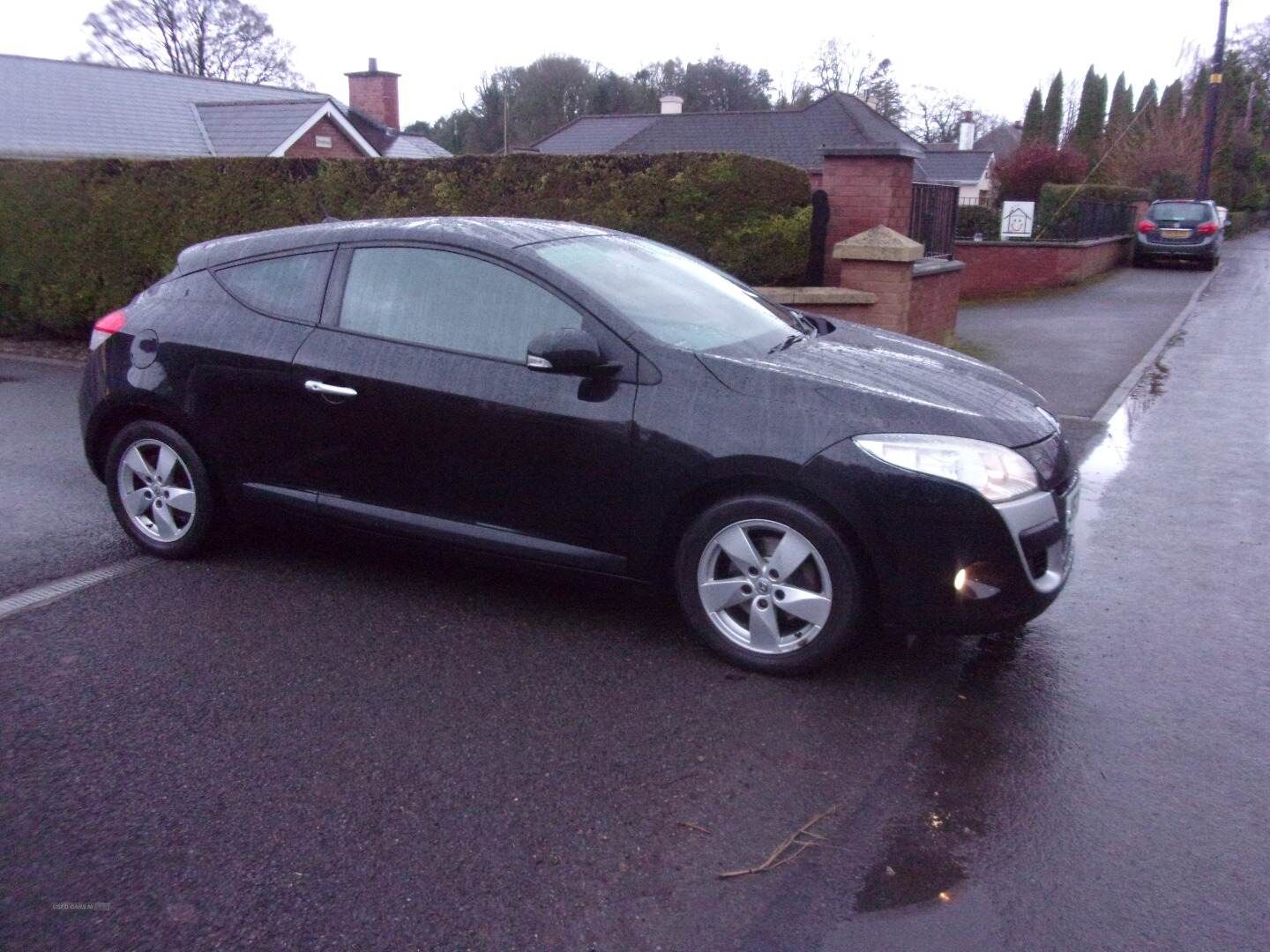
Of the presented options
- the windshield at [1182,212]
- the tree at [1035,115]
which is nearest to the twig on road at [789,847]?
the windshield at [1182,212]

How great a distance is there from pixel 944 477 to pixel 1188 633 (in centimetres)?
166

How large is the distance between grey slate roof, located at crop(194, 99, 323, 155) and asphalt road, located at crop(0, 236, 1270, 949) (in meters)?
29.6

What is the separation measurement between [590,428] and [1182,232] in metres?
26.2

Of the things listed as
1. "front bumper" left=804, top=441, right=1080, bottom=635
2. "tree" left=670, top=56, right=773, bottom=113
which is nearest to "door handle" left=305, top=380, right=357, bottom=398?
"front bumper" left=804, top=441, right=1080, bottom=635

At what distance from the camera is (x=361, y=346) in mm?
4852

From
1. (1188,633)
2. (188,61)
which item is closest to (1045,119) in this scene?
(188,61)

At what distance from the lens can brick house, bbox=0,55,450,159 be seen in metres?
30.1

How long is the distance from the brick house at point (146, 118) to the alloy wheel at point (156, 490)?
1041 inches

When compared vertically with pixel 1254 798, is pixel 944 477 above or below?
above

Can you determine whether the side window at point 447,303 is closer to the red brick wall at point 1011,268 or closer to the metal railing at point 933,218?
the metal railing at point 933,218

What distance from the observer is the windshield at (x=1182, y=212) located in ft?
87.1

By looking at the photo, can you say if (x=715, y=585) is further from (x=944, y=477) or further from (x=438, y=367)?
(x=438, y=367)

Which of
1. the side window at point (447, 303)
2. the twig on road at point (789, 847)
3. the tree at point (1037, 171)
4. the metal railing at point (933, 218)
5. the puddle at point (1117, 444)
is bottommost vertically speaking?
the twig on road at point (789, 847)

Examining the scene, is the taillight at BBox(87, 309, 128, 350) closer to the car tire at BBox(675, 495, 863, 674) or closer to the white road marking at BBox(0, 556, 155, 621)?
the white road marking at BBox(0, 556, 155, 621)
